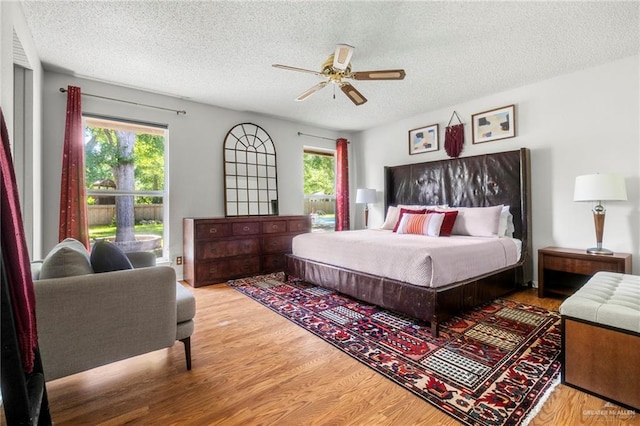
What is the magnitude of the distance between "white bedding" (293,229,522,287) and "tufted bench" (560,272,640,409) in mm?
818

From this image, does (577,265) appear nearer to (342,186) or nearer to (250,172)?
(342,186)

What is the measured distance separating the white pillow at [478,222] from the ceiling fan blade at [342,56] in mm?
2350

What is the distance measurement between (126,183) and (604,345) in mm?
4611

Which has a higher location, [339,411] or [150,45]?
[150,45]

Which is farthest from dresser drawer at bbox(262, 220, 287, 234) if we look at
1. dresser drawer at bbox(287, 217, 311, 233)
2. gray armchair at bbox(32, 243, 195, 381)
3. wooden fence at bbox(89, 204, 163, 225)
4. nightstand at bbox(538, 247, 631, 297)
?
nightstand at bbox(538, 247, 631, 297)

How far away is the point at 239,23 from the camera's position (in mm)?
2305

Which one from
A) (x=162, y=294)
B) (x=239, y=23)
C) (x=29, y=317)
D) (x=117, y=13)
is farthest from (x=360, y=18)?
(x=29, y=317)

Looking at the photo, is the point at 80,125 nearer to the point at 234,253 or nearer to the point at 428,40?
the point at 234,253

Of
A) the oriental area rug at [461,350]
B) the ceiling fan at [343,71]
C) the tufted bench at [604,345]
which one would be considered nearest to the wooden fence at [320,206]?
the oriental area rug at [461,350]

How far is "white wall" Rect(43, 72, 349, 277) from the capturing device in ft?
10.3

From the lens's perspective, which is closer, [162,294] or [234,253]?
[162,294]

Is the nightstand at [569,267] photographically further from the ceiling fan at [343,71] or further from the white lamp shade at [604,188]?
the ceiling fan at [343,71]

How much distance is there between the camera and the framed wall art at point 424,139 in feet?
14.8

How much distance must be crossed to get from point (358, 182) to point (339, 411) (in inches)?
188
